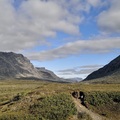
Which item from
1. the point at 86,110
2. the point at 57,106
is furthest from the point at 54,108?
the point at 86,110

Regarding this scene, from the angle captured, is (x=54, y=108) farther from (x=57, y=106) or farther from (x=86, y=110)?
(x=86, y=110)

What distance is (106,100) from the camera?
71812 mm

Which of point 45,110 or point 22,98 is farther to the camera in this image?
point 22,98

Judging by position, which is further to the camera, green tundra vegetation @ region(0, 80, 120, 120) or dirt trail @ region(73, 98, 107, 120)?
dirt trail @ region(73, 98, 107, 120)

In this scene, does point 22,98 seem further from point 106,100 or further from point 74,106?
point 106,100

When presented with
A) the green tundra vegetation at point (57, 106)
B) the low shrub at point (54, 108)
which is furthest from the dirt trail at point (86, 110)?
the low shrub at point (54, 108)

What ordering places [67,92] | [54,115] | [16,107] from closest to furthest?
[54,115] < [16,107] < [67,92]

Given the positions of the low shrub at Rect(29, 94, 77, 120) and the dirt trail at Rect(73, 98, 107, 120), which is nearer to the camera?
the low shrub at Rect(29, 94, 77, 120)

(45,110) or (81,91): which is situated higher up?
(81,91)

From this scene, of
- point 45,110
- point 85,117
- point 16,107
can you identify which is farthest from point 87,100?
point 16,107

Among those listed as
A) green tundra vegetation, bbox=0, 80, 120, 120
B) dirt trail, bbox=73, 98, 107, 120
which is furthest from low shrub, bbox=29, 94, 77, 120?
dirt trail, bbox=73, 98, 107, 120

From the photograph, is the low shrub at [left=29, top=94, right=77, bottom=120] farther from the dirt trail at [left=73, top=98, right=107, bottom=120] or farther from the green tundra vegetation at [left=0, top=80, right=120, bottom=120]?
the dirt trail at [left=73, top=98, right=107, bottom=120]

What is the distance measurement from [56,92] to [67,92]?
273 centimetres

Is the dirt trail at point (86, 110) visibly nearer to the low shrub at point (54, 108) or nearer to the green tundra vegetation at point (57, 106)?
the green tundra vegetation at point (57, 106)
